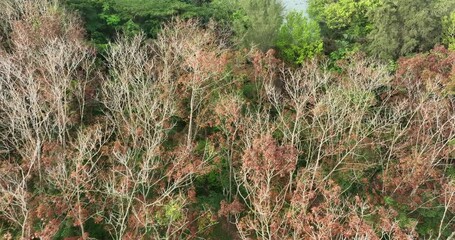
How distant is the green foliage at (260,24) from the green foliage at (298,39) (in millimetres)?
1014

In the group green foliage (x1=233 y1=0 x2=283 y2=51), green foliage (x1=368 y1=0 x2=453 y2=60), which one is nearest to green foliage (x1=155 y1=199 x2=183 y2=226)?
green foliage (x1=233 y1=0 x2=283 y2=51)

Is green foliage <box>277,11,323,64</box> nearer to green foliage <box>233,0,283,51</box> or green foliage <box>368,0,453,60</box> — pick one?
green foliage <box>233,0,283,51</box>

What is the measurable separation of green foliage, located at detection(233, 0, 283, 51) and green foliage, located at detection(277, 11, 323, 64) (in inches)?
39.9

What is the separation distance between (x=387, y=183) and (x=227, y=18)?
1799 cm

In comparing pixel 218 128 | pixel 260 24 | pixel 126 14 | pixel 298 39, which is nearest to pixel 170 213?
pixel 218 128

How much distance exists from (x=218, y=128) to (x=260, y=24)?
29.6 ft

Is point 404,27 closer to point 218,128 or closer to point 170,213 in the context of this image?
point 218,128

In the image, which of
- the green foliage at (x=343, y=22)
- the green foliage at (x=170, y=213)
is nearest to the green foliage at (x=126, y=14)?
the green foliage at (x=343, y=22)

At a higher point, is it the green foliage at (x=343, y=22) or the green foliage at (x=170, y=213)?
the green foliage at (x=343, y=22)

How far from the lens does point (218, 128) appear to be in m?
20.6

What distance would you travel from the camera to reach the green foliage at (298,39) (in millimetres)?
26406

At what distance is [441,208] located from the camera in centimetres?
1980

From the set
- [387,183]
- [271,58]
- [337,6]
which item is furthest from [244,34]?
[387,183]

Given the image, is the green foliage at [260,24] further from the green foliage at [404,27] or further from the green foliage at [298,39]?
the green foliage at [404,27]
